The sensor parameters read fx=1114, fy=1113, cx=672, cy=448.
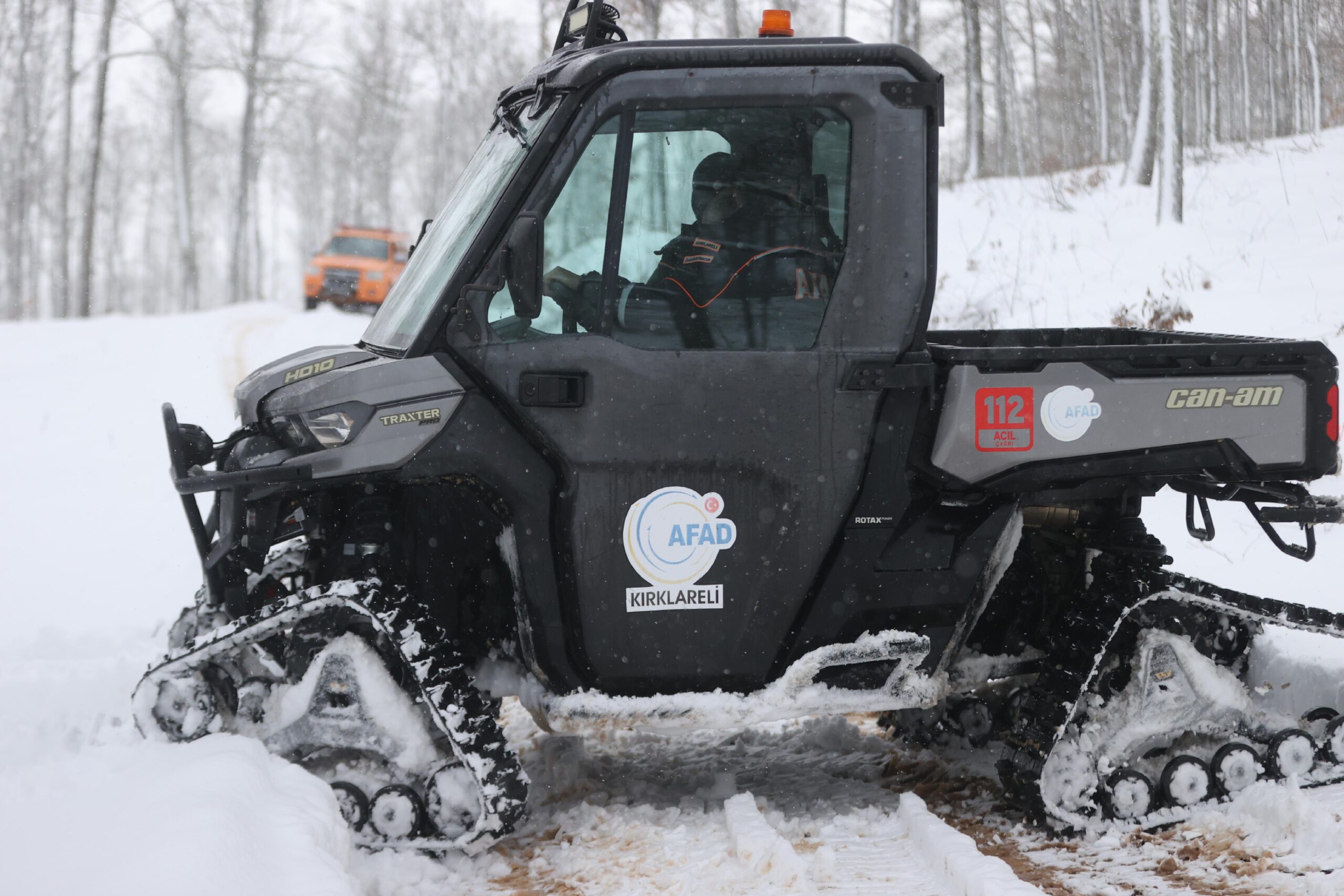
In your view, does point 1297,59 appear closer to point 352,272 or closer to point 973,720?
point 352,272

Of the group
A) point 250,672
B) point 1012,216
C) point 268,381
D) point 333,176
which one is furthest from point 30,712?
point 333,176

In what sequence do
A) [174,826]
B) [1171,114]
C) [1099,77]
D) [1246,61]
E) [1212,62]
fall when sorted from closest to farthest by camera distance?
[174,826]
[1171,114]
[1212,62]
[1099,77]
[1246,61]

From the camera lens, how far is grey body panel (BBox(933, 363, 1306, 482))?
142 inches

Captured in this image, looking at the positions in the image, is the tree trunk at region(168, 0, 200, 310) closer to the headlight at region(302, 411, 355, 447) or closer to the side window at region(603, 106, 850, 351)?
the headlight at region(302, 411, 355, 447)

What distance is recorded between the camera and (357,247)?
79.5 feet

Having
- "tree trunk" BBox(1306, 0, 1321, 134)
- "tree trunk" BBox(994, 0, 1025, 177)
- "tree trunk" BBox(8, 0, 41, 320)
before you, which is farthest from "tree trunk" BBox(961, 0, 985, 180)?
"tree trunk" BBox(8, 0, 41, 320)

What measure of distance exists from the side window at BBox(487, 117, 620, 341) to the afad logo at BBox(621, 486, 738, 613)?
62 cm

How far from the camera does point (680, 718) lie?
362 centimetres

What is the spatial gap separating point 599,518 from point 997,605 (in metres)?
1.75

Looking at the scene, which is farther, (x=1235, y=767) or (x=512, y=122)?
(x=1235, y=767)

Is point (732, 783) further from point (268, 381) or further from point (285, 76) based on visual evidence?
point (285, 76)

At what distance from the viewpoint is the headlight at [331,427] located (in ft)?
11.3

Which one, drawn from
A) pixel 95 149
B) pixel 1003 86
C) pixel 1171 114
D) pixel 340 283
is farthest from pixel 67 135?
pixel 1171 114

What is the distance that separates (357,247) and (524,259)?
73.1 feet
